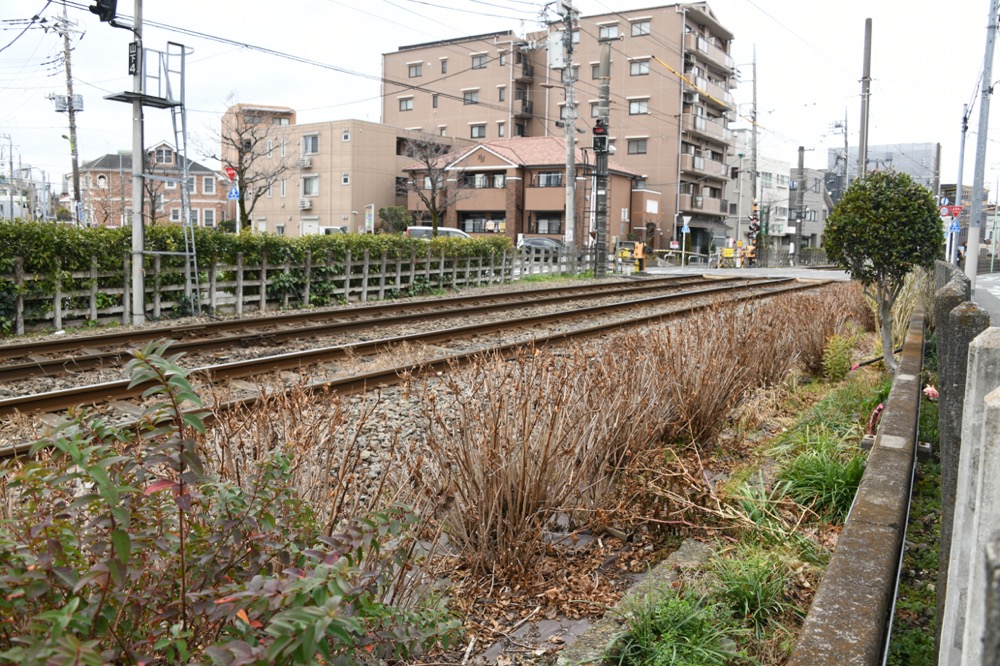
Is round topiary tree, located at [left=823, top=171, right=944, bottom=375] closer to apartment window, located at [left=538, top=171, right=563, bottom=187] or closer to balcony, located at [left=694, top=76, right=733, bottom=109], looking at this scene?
apartment window, located at [left=538, top=171, right=563, bottom=187]

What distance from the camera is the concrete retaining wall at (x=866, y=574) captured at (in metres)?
2.46

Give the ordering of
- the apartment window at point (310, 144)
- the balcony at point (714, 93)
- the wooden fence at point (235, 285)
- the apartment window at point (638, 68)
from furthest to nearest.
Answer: the balcony at point (714, 93) < the apartment window at point (638, 68) < the apartment window at point (310, 144) < the wooden fence at point (235, 285)

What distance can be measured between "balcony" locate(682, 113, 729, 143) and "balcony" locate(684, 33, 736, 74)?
4.38 metres

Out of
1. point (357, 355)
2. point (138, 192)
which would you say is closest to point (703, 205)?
point (138, 192)

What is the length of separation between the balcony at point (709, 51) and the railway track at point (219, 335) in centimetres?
4663

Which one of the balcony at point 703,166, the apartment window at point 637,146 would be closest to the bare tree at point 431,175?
the apartment window at point 637,146

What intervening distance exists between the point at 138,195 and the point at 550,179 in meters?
40.8

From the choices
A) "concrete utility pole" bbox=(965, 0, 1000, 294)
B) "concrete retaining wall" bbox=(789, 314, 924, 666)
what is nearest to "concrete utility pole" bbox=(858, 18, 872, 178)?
"concrete utility pole" bbox=(965, 0, 1000, 294)

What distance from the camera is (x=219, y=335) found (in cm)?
1150

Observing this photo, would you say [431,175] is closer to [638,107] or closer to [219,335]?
[638,107]

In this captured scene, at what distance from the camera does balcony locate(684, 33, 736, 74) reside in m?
58.4

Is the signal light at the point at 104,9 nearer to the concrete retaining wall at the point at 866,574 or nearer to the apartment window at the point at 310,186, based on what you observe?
the concrete retaining wall at the point at 866,574

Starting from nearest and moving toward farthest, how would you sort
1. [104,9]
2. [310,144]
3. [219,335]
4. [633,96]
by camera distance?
[219,335] < [104,9] < [310,144] < [633,96]

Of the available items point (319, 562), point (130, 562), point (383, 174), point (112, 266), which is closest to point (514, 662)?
point (319, 562)
